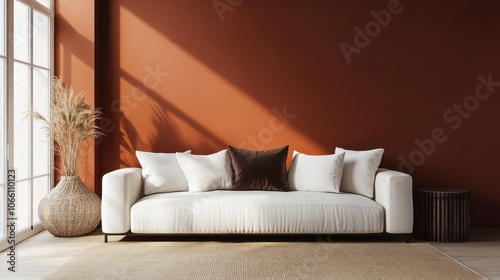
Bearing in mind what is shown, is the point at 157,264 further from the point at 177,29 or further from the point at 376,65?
the point at 376,65

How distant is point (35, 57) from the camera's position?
535 cm

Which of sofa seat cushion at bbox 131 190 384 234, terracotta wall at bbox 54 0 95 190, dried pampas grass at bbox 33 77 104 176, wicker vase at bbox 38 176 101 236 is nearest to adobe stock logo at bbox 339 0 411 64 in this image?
sofa seat cushion at bbox 131 190 384 234

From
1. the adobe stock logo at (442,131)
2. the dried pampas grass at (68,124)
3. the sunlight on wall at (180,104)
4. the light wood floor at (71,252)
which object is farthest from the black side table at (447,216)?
the dried pampas grass at (68,124)

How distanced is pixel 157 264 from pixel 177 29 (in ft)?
9.48

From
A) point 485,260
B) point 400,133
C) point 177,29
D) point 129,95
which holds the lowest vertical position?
point 485,260

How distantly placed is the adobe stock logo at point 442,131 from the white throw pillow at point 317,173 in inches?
40.9

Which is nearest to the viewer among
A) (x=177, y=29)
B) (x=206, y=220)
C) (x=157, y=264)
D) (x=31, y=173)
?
(x=157, y=264)

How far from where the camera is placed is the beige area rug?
388 cm

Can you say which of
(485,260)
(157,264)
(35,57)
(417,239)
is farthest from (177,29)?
(485,260)

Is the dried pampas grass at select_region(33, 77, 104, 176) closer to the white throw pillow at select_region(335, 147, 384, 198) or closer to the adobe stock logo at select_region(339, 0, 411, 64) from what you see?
the white throw pillow at select_region(335, 147, 384, 198)

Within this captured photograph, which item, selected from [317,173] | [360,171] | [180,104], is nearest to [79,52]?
[180,104]

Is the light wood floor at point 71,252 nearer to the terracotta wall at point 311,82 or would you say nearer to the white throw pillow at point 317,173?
the terracotta wall at point 311,82

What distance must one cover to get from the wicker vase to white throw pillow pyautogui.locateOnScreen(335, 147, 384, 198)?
103 inches

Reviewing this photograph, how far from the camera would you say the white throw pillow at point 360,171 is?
536cm
